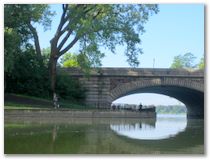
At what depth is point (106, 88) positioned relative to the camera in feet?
84.4

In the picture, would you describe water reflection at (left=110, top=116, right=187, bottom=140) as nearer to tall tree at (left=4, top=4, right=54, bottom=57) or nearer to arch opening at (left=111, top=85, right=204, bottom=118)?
tall tree at (left=4, top=4, right=54, bottom=57)

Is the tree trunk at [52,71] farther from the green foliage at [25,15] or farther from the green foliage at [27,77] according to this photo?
the green foliage at [25,15]

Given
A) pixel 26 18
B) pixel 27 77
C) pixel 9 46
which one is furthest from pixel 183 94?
pixel 9 46

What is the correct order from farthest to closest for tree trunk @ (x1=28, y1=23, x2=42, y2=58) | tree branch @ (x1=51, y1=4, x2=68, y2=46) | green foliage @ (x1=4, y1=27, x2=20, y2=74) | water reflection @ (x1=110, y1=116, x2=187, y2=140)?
tree trunk @ (x1=28, y1=23, x2=42, y2=58)
tree branch @ (x1=51, y1=4, x2=68, y2=46)
green foliage @ (x1=4, y1=27, x2=20, y2=74)
water reflection @ (x1=110, y1=116, x2=187, y2=140)

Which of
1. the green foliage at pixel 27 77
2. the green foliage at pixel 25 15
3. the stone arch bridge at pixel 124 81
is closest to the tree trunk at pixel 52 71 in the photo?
the green foliage at pixel 27 77

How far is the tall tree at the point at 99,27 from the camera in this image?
69.1 feet

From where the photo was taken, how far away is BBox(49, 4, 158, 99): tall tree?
21062mm

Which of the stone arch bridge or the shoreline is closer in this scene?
the shoreline

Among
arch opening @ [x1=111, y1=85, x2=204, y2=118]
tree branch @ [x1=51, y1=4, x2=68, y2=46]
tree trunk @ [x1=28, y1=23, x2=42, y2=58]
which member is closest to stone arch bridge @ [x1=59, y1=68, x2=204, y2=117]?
arch opening @ [x1=111, y1=85, x2=204, y2=118]

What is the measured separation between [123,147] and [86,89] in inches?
641

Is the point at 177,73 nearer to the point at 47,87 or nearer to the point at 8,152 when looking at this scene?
the point at 47,87

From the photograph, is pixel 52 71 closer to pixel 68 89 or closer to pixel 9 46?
pixel 68 89

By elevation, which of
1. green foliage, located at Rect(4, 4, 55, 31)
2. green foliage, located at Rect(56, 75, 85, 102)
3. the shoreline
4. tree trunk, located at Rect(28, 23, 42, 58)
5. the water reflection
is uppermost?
green foliage, located at Rect(4, 4, 55, 31)

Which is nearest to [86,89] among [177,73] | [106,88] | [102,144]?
[106,88]
